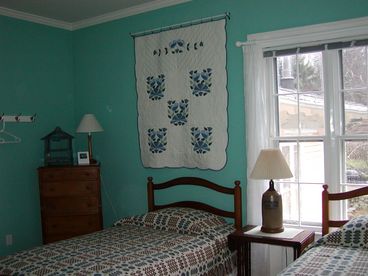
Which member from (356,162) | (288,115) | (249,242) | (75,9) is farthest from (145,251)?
(75,9)

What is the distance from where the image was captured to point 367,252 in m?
2.60

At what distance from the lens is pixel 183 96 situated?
3986mm

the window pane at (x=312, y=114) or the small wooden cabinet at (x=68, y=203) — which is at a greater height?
the window pane at (x=312, y=114)

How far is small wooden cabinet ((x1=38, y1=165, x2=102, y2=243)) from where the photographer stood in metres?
4.19

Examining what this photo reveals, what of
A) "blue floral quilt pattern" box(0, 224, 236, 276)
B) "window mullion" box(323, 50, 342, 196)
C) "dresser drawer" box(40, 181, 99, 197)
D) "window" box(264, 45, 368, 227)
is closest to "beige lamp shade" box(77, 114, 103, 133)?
"dresser drawer" box(40, 181, 99, 197)

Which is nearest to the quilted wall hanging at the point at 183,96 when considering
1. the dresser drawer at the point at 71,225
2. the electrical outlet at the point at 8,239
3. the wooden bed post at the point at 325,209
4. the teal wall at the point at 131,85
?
the teal wall at the point at 131,85

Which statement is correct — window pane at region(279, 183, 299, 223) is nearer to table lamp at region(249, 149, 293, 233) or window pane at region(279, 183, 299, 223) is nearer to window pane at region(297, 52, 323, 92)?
table lamp at region(249, 149, 293, 233)

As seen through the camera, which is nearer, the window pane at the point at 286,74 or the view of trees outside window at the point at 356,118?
the view of trees outside window at the point at 356,118

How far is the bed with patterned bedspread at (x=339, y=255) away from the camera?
7.64 ft

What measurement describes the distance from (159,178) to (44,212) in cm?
118

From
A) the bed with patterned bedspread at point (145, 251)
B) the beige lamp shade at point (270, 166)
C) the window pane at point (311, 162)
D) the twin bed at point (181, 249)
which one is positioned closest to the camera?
the twin bed at point (181, 249)

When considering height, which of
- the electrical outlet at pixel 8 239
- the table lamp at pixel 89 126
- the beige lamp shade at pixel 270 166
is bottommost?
the electrical outlet at pixel 8 239

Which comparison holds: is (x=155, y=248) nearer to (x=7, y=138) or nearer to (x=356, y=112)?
(x=356, y=112)

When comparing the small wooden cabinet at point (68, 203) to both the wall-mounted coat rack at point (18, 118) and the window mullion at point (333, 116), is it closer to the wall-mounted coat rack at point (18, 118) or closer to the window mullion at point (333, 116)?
the wall-mounted coat rack at point (18, 118)
